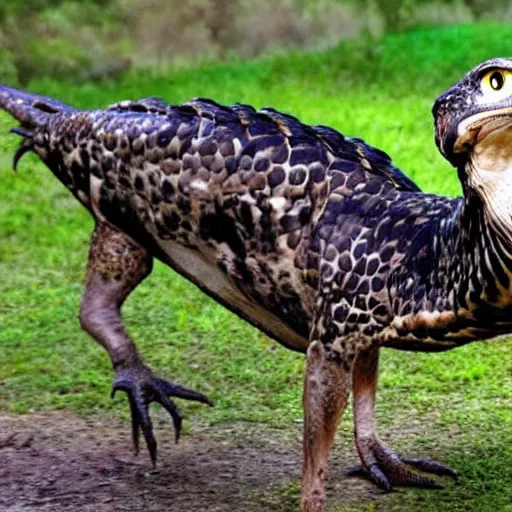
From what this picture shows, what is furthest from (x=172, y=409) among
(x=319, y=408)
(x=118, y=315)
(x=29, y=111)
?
(x=29, y=111)

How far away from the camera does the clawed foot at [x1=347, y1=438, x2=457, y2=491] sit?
15.5 feet

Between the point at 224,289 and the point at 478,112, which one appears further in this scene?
the point at 224,289

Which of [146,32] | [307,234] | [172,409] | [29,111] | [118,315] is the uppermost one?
[146,32]

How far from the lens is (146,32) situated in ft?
37.3

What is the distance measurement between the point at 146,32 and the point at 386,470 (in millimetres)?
7280

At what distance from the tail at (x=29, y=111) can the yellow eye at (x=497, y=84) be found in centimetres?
238

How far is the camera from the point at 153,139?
4586 mm

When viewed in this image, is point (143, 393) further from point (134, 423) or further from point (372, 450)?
point (372, 450)

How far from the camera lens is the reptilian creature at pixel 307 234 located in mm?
3555

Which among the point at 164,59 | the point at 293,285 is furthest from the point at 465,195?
the point at 164,59

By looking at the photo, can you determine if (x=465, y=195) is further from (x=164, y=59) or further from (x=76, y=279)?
(x=164, y=59)

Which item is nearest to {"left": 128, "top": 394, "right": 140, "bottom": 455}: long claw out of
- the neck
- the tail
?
the tail

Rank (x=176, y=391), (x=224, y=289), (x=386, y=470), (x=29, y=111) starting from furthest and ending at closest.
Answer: (x=29, y=111), (x=176, y=391), (x=386, y=470), (x=224, y=289)

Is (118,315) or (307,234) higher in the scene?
(307,234)
